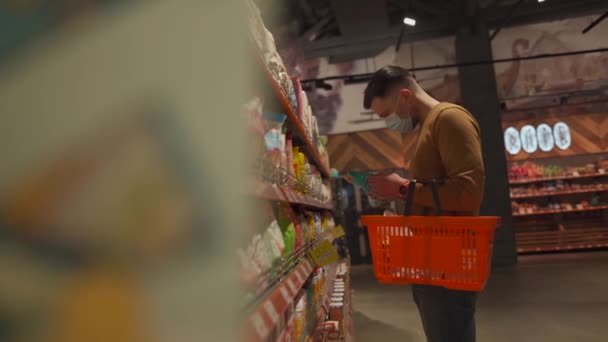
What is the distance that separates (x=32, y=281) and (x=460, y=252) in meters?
1.49

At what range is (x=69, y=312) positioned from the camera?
357 mm

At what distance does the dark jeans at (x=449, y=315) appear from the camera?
155 cm

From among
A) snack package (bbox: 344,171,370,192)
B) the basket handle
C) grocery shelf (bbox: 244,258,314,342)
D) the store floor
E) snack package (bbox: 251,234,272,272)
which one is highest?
snack package (bbox: 344,171,370,192)

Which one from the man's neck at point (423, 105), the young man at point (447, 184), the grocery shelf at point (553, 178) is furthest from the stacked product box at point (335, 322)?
the grocery shelf at point (553, 178)

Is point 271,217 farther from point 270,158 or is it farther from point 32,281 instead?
point 32,281

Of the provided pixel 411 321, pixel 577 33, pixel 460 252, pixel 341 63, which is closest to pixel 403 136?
pixel 341 63

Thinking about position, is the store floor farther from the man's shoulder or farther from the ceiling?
the ceiling

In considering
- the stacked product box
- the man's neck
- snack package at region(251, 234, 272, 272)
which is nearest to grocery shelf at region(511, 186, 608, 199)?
the stacked product box

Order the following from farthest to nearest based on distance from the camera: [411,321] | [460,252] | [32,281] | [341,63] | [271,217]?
[341,63] < [411,321] < [460,252] < [271,217] < [32,281]

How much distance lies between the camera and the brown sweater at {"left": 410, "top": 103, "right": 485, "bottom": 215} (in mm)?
1539

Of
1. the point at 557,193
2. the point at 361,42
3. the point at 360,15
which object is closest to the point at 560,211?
the point at 557,193

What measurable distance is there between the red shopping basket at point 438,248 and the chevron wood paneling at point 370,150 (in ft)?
25.0

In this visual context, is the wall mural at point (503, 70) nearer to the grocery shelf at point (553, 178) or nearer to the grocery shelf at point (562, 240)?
the grocery shelf at point (553, 178)

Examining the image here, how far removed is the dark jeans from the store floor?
2067mm
